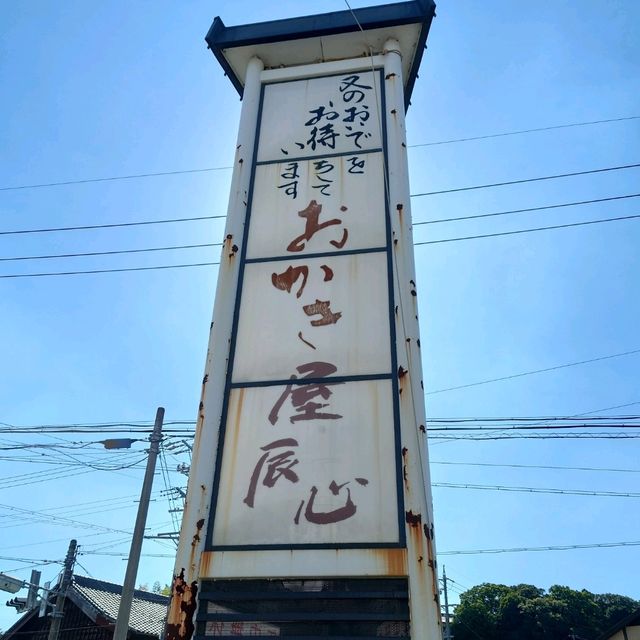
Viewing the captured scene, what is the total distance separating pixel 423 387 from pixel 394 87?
174 inches

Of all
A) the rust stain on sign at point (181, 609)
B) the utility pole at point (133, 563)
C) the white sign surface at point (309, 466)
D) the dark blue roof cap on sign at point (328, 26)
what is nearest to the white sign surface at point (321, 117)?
the dark blue roof cap on sign at point (328, 26)

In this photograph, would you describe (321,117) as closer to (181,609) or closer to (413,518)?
(413,518)

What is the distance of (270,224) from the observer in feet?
22.7

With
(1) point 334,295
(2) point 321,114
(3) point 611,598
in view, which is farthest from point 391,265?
(3) point 611,598

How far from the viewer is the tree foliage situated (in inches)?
1602

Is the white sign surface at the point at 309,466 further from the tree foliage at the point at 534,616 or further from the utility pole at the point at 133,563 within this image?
the tree foliage at the point at 534,616

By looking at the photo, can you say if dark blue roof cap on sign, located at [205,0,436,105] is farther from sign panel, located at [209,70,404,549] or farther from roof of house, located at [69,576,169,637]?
roof of house, located at [69,576,169,637]

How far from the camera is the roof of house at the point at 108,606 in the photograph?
19859 millimetres

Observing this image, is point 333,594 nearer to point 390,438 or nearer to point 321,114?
point 390,438

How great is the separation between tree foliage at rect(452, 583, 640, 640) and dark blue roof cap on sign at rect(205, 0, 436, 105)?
137 feet

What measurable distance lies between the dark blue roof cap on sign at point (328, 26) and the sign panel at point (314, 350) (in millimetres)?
1092

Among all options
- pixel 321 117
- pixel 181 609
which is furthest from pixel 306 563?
pixel 321 117

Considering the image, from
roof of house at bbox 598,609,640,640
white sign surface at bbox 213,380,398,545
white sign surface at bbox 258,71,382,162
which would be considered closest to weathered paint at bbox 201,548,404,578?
white sign surface at bbox 213,380,398,545

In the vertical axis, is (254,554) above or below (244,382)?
below
